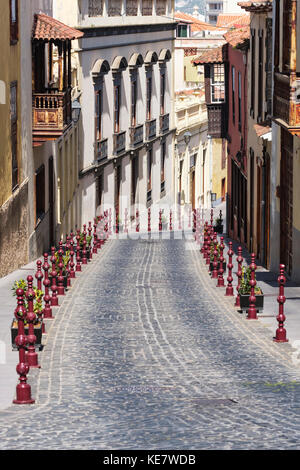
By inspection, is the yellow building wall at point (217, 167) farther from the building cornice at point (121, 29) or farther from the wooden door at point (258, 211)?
the wooden door at point (258, 211)

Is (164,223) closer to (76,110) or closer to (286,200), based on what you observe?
(76,110)

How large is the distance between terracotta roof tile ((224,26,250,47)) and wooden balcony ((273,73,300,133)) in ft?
40.7

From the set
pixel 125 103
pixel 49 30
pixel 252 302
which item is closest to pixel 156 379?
pixel 252 302

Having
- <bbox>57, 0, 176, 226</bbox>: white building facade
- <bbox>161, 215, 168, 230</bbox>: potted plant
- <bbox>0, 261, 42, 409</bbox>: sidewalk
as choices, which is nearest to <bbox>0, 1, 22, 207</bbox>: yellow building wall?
<bbox>0, 261, 42, 409</bbox>: sidewalk

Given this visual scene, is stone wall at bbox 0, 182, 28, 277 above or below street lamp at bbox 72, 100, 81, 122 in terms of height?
below

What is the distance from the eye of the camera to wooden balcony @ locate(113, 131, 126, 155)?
49812 mm

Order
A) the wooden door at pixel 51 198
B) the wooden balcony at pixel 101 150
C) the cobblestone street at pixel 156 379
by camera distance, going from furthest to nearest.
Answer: the wooden balcony at pixel 101 150 → the wooden door at pixel 51 198 → the cobblestone street at pixel 156 379

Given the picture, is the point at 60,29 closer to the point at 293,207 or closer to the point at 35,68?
the point at 35,68

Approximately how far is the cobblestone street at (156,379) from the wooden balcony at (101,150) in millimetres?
22907

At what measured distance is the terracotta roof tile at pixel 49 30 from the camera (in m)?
31.5

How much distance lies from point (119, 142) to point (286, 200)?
23.9m

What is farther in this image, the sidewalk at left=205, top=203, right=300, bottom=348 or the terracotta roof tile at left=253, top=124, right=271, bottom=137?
the terracotta roof tile at left=253, top=124, right=271, bottom=137

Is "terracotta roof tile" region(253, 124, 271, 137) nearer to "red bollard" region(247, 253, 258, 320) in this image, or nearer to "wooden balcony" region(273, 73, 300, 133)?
"wooden balcony" region(273, 73, 300, 133)

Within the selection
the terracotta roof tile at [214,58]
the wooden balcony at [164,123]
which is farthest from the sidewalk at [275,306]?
the wooden balcony at [164,123]
